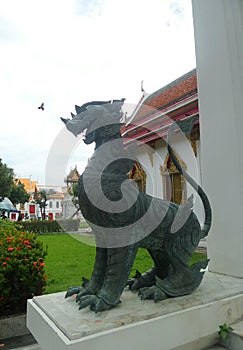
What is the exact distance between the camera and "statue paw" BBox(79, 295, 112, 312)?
1.39m

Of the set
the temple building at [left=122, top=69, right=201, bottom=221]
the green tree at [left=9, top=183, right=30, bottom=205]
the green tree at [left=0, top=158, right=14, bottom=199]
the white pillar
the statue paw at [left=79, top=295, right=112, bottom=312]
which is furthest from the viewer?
the green tree at [left=9, top=183, right=30, bottom=205]

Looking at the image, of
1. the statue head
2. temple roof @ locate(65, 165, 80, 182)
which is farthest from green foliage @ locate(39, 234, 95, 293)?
the statue head

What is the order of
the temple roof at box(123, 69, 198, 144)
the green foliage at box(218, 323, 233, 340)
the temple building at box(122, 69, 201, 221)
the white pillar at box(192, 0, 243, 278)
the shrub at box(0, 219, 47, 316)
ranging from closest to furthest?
the green foliage at box(218, 323, 233, 340), the white pillar at box(192, 0, 243, 278), the shrub at box(0, 219, 47, 316), the temple building at box(122, 69, 201, 221), the temple roof at box(123, 69, 198, 144)

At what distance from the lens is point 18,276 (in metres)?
2.61

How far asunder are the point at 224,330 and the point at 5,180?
821 inches

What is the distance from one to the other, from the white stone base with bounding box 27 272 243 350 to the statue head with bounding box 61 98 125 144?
3.06 ft

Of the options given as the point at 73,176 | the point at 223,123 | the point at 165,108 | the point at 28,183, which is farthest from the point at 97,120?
the point at 28,183

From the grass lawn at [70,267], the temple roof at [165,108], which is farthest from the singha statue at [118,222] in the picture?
the temple roof at [165,108]

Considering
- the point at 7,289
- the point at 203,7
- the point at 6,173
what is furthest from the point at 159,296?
the point at 6,173

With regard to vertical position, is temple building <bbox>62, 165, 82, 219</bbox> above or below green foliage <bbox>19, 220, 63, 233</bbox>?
above

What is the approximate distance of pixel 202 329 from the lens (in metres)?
1.49

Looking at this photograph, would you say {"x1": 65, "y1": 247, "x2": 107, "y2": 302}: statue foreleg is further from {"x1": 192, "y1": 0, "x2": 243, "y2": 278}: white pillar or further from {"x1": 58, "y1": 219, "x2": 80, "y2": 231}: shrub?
{"x1": 192, "y1": 0, "x2": 243, "y2": 278}: white pillar

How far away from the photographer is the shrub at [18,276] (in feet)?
8.39

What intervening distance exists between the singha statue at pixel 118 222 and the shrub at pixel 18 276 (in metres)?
1.17
